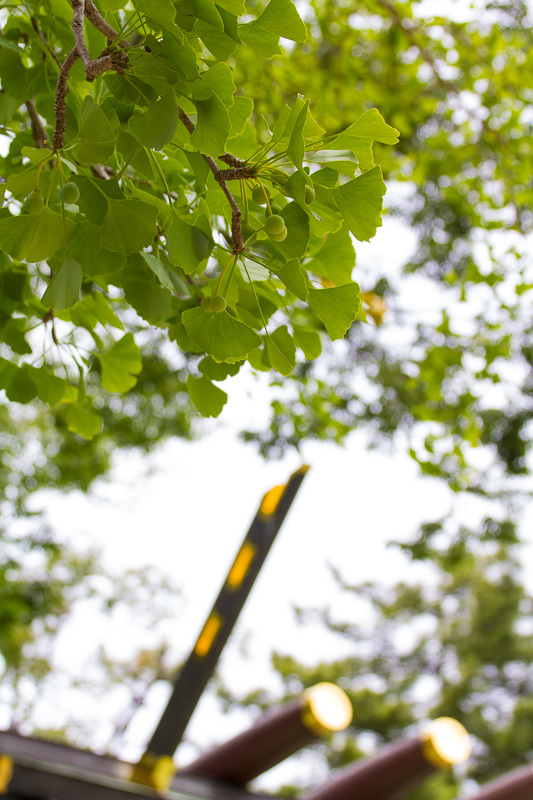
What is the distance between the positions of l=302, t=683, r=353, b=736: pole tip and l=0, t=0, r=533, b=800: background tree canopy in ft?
2.37

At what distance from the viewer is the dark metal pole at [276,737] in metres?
1.87

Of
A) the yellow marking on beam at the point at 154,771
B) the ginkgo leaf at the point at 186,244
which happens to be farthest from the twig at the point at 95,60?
the yellow marking on beam at the point at 154,771

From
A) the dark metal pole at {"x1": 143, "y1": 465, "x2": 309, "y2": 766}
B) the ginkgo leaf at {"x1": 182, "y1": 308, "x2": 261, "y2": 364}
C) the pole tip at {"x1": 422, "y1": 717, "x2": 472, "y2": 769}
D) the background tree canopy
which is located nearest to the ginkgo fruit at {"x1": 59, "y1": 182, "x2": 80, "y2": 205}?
the background tree canopy

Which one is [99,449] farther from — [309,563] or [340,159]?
[309,563]

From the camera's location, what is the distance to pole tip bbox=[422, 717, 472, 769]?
1.92 metres

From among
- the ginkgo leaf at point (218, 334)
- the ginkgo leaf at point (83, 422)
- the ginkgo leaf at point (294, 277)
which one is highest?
the ginkgo leaf at point (83, 422)

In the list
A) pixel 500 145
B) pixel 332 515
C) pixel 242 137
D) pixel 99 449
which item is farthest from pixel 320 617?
pixel 242 137

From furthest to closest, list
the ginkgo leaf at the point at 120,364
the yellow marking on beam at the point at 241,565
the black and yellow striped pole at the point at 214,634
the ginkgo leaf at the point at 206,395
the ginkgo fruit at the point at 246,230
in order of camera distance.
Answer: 1. the yellow marking on beam at the point at 241,565
2. the black and yellow striped pole at the point at 214,634
3. the ginkgo leaf at the point at 120,364
4. the ginkgo leaf at the point at 206,395
5. the ginkgo fruit at the point at 246,230

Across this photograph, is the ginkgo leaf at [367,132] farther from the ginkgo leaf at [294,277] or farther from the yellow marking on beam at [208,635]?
the yellow marking on beam at [208,635]

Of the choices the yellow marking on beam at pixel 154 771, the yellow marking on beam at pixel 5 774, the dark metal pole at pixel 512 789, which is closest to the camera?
the yellow marking on beam at pixel 5 774

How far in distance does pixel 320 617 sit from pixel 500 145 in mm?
12438

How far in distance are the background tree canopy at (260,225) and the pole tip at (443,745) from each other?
28.4 inches

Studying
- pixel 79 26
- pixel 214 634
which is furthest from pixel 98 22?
pixel 214 634

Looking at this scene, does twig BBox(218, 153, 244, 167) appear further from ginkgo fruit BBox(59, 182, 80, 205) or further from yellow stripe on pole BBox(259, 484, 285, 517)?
yellow stripe on pole BBox(259, 484, 285, 517)
